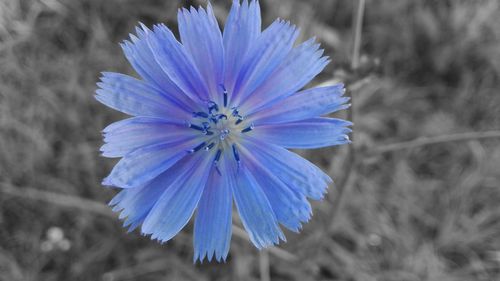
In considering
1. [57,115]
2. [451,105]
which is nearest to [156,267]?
[57,115]

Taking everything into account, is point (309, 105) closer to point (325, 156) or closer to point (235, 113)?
point (235, 113)

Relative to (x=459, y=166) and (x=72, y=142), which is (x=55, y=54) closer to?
(x=72, y=142)

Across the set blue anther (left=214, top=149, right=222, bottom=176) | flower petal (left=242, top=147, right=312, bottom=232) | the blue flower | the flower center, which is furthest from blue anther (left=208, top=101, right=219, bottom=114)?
flower petal (left=242, top=147, right=312, bottom=232)

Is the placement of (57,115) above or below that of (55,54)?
below

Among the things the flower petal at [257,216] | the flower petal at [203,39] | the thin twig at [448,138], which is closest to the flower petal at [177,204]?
the flower petal at [257,216]

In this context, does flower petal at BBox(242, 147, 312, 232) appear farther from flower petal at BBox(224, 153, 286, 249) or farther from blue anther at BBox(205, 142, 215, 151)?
blue anther at BBox(205, 142, 215, 151)

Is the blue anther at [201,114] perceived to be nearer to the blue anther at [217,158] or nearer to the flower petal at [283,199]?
the blue anther at [217,158]
